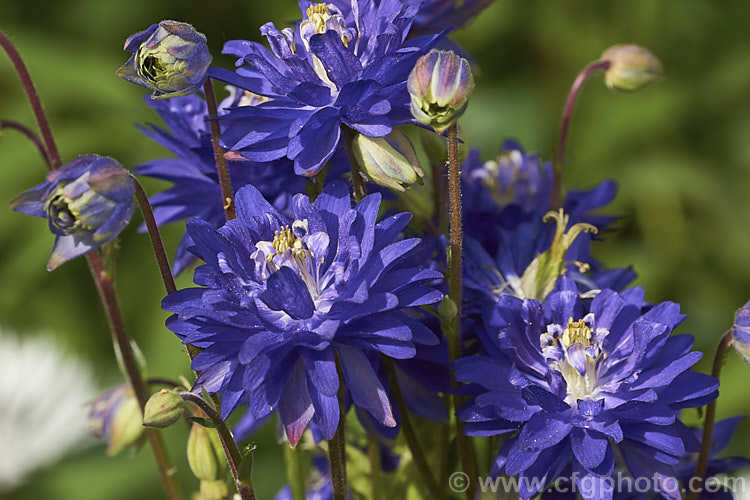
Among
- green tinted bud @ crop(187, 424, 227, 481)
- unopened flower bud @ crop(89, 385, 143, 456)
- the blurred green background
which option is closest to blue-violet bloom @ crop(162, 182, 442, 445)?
green tinted bud @ crop(187, 424, 227, 481)

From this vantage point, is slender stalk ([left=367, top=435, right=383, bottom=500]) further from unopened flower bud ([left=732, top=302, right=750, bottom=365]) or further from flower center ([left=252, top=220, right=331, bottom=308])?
unopened flower bud ([left=732, top=302, right=750, bottom=365])

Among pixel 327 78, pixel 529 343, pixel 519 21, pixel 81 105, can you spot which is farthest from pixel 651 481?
pixel 81 105

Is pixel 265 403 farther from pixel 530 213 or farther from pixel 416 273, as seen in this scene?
pixel 530 213

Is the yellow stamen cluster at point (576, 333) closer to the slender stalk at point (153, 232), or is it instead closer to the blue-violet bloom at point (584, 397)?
the blue-violet bloom at point (584, 397)

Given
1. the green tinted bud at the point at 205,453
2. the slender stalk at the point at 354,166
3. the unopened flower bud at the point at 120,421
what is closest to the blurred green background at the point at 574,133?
the unopened flower bud at the point at 120,421

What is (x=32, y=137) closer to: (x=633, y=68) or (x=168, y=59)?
(x=168, y=59)
